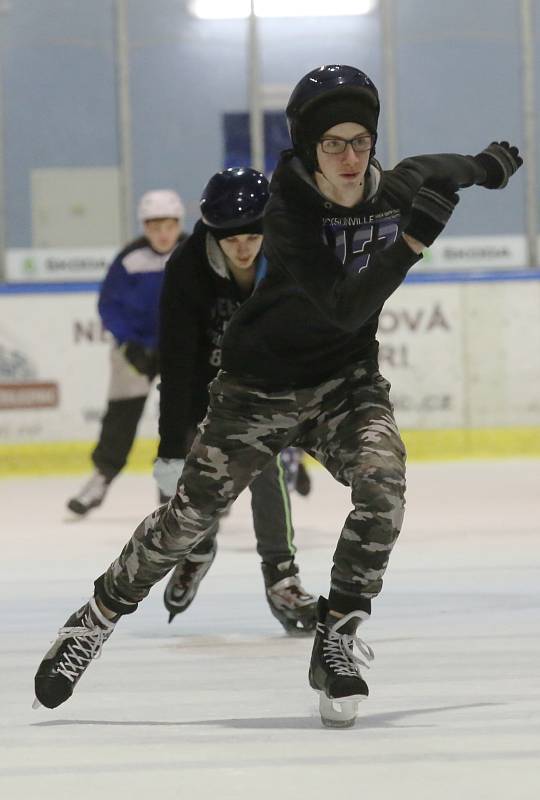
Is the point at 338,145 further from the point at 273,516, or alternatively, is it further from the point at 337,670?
the point at 273,516

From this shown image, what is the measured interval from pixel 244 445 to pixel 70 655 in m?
0.54

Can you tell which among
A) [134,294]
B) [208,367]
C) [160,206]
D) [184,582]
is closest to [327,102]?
[208,367]

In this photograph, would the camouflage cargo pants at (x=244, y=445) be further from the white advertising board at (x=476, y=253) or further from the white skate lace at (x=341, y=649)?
the white advertising board at (x=476, y=253)

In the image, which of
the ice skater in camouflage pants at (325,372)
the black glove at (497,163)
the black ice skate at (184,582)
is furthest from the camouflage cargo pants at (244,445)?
the black ice skate at (184,582)

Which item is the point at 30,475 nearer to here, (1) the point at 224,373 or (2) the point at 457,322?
(2) the point at 457,322

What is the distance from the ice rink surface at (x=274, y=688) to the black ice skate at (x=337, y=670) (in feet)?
0.14

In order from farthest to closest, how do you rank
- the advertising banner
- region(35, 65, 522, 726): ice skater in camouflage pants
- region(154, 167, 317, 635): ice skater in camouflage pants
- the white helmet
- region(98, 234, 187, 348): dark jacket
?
the advertising banner
region(98, 234, 187, 348): dark jacket
the white helmet
region(154, 167, 317, 635): ice skater in camouflage pants
region(35, 65, 522, 726): ice skater in camouflage pants

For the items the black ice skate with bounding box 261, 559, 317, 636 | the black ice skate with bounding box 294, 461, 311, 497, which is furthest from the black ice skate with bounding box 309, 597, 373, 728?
the black ice skate with bounding box 294, 461, 311, 497

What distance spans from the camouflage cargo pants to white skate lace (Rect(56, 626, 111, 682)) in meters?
0.07

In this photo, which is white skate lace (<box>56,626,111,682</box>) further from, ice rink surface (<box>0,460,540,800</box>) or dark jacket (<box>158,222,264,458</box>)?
dark jacket (<box>158,222,264,458</box>)

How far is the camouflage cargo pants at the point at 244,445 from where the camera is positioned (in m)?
3.35

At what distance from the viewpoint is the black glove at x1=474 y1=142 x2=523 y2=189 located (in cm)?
331

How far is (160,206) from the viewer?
699cm

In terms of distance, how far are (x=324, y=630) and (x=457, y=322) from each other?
637cm
